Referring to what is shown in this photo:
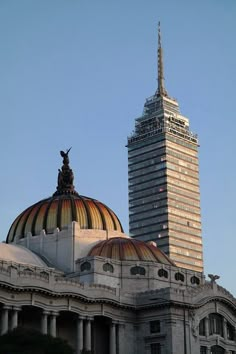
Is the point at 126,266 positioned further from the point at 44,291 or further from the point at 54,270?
the point at 44,291

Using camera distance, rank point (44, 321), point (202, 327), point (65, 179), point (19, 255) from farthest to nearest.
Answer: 1. point (65, 179)
2. point (19, 255)
3. point (202, 327)
4. point (44, 321)

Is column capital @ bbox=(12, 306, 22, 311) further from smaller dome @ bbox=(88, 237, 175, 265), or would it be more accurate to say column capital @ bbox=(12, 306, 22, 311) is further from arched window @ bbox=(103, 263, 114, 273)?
Answer: smaller dome @ bbox=(88, 237, 175, 265)

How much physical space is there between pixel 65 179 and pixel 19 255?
70.4 feet

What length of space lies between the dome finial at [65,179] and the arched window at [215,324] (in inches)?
1244

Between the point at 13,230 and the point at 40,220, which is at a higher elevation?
the point at 40,220

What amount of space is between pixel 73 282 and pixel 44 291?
17.7ft

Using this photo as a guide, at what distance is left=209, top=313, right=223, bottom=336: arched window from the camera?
3995 inches

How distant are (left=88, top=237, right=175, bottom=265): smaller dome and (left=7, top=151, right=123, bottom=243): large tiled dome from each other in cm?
534

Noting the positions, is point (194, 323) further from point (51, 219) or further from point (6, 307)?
point (51, 219)

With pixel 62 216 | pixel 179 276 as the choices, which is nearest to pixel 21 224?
pixel 62 216

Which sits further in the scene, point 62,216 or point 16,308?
point 62,216

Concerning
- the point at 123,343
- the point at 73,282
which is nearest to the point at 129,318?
the point at 123,343

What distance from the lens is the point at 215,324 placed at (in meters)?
102

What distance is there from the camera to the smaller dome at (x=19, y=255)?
100688mm
